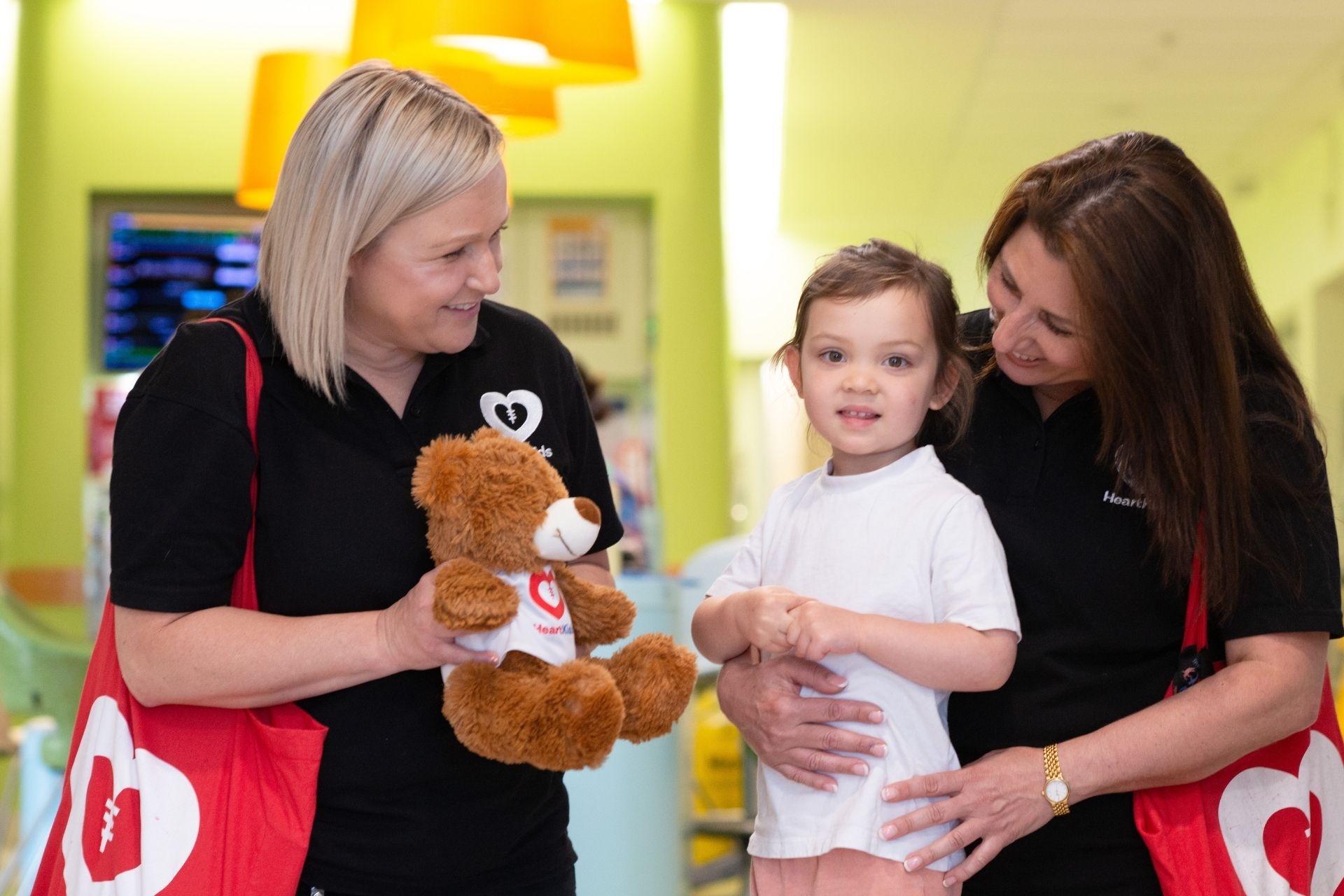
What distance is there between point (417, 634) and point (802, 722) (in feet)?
1.53

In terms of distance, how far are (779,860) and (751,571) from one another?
355mm

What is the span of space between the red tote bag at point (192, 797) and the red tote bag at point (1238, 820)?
3.12ft

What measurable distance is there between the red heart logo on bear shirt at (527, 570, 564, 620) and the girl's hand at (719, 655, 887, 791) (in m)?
0.29

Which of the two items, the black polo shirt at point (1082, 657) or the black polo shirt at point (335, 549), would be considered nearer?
the black polo shirt at point (335, 549)

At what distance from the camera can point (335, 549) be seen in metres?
1.52

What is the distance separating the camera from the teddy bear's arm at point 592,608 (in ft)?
5.29

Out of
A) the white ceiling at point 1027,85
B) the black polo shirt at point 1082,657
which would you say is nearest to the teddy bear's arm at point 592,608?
the black polo shirt at point 1082,657

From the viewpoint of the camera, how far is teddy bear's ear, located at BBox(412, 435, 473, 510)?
148 centimetres

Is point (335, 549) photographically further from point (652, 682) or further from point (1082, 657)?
point (1082, 657)

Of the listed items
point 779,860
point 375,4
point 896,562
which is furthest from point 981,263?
point 375,4

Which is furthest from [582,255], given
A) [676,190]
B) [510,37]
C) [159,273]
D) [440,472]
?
[440,472]

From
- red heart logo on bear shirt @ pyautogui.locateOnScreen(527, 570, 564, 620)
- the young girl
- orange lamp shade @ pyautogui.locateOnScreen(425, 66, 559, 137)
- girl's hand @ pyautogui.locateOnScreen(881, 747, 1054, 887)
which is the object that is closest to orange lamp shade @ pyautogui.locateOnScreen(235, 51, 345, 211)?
orange lamp shade @ pyautogui.locateOnScreen(425, 66, 559, 137)

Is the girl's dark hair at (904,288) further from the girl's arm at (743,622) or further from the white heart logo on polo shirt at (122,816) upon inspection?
the white heart logo on polo shirt at (122,816)

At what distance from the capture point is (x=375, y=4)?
10.8 ft
